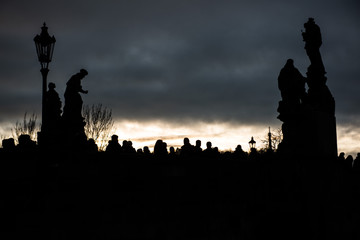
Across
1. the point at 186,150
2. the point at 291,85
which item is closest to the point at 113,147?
the point at 186,150

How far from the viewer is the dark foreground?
8008 millimetres

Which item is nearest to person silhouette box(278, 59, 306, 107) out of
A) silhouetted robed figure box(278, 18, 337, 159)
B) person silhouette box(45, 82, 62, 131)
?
silhouetted robed figure box(278, 18, 337, 159)

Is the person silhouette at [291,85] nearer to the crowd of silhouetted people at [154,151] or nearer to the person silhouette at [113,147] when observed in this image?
the crowd of silhouetted people at [154,151]

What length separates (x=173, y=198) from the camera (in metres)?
9.45

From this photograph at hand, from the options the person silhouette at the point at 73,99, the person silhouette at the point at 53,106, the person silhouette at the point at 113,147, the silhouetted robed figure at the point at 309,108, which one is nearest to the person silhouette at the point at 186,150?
the person silhouette at the point at 113,147

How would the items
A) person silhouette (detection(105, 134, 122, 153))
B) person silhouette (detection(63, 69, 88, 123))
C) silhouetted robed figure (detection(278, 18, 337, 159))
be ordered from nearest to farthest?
silhouetted robed figure (detection(278, 18, 337, 159)), person silhouette (detection(105, 134, 122, 153)), person silhouette (detection(63, 69, 88, 123))

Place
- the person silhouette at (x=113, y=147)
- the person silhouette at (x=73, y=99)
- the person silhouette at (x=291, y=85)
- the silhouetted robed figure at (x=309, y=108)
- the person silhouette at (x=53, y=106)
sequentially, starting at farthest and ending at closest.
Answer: the person silhouette at (x=73, y=99), the person silhouette at (x=53, y=106), the person silhouette at (x=113, y=147), the person silhouette at (x=291, y=85), the silhouetted robed figure at (x=309, y=108)

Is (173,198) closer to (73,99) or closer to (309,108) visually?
(309,108)

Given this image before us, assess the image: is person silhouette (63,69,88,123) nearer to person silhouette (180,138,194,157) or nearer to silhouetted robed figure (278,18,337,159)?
person silhouette (180,138,194,157)

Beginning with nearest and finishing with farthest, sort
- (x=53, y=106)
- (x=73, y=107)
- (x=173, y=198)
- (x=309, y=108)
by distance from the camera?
(x=309, y=108) → (x=173, y=198) → (x=53, y=106) → (x=73, y=107)

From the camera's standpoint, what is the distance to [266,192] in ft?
30.8

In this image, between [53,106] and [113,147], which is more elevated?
[53,106]

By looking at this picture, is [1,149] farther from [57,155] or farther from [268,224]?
[268,224]

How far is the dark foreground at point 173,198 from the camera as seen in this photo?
8.01 meters
